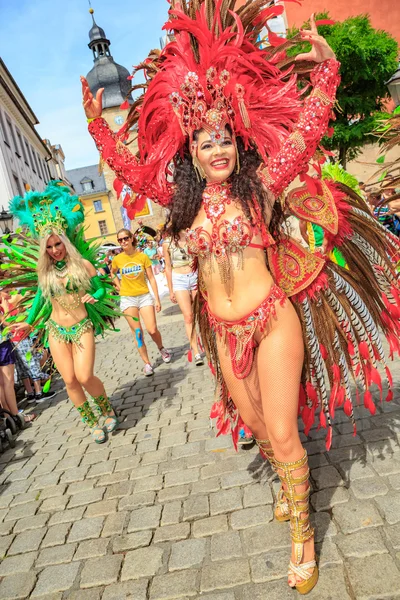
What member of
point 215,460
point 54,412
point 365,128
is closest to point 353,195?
point 215,460

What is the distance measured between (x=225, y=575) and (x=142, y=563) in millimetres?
498

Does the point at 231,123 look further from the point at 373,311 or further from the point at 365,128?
the point at 365,128

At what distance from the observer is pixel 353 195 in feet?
8.88

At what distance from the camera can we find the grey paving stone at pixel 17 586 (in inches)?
94.5

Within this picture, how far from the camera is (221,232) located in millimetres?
2168

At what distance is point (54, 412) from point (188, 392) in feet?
5.96

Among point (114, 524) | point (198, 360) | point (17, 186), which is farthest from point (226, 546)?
point (17, 186)

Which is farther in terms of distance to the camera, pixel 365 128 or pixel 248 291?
pixel 365 128

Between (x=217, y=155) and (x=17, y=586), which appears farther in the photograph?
(x=17, y=586)

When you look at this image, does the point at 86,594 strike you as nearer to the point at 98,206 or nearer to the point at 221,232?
the point at 221,232

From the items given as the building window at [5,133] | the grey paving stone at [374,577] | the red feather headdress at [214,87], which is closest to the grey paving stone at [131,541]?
the grey paving stone at [374,577]

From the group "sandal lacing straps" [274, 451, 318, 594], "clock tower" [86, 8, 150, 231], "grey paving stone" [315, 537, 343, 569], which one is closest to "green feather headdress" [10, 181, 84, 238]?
"sandal lacing straps" [274, 451, 318, 594]

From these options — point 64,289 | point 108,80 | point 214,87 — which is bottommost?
point 64,289

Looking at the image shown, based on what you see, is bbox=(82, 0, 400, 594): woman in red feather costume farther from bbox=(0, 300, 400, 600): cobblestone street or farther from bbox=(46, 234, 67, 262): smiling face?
bbox=(46, 234, 67, 262): smiling face
